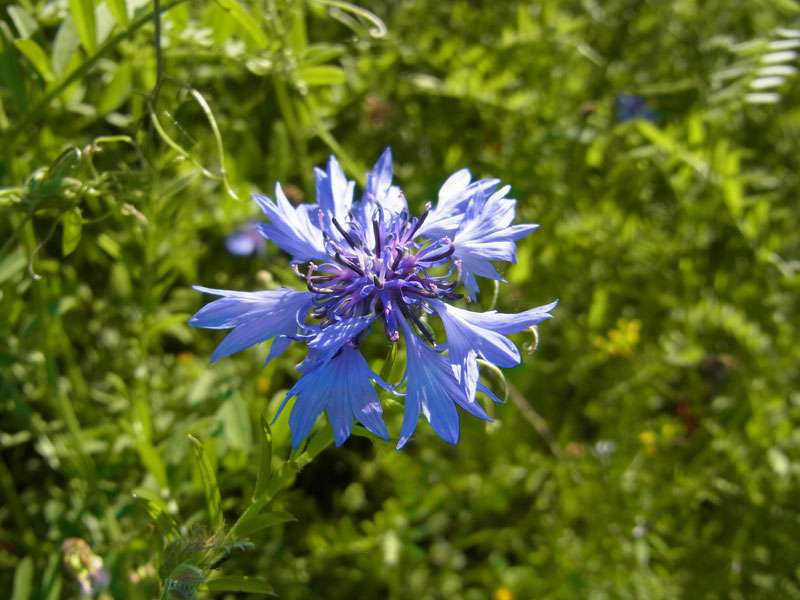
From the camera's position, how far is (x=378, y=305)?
1146mm

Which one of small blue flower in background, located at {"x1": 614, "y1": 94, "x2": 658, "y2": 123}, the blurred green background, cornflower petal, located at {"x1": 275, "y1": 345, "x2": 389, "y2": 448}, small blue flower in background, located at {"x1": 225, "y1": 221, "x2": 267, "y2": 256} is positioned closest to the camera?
cornflower petal, located at {"x1": 275, "y1": 345, "x2": 389, "y2": 448}

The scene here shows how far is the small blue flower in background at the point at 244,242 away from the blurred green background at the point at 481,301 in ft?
0.21

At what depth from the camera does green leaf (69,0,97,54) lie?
1.39 m

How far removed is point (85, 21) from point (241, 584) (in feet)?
3.21

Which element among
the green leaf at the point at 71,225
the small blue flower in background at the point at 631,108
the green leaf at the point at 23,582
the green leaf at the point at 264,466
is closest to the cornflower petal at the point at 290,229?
the green leaf at the point at 264,466

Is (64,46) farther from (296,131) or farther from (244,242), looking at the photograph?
(244,242)

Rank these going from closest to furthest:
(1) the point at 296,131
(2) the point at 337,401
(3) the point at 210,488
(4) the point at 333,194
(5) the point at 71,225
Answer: (2) the point at 337,401 → (3) the point at 210,488 → (4) the point at 333,194 → (5) the point at 71,225 → (1) the point at 296,131

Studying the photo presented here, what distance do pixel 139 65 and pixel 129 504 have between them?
94 cm

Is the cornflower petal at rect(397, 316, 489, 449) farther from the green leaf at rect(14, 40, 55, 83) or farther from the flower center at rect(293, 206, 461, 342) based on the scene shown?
the green leaf at rect(14, 40, 55, 83)

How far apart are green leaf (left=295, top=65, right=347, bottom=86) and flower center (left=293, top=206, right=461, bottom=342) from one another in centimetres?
63

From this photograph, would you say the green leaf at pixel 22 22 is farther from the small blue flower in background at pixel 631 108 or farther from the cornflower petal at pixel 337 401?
the small blue flower in background at pixel 631 108

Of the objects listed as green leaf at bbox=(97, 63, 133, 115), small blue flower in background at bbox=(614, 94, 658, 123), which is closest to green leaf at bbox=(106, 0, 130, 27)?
green leaf at bbox=(97, 63, 133, 115)

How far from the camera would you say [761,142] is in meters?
2.92

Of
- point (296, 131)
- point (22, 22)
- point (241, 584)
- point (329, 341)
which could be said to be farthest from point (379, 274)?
point (296, 131)
